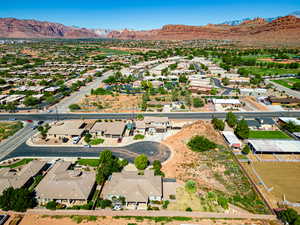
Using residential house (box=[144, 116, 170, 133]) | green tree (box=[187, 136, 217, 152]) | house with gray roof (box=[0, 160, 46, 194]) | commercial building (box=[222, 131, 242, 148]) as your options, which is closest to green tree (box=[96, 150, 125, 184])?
house with gray roof (box=[0, 160, 46, 194])

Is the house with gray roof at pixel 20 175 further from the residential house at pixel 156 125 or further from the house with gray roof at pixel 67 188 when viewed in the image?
the residential house at pixel 156 125

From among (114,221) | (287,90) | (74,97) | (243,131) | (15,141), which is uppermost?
(287,90)

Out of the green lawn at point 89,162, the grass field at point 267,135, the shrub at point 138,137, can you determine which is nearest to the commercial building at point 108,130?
the shrub at point 138,137

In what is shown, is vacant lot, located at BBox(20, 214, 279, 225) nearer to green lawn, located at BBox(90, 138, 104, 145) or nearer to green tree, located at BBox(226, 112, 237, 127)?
green lawn, located at BBox(90, 138, 104, 145)

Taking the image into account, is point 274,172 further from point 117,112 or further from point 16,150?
point 16,150

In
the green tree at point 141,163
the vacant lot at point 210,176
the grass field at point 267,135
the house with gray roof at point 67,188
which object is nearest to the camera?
the vacant lot at point 210,176

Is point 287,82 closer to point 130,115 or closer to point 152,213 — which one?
point 130,115

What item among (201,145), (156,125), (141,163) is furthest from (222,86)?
(141,163)
